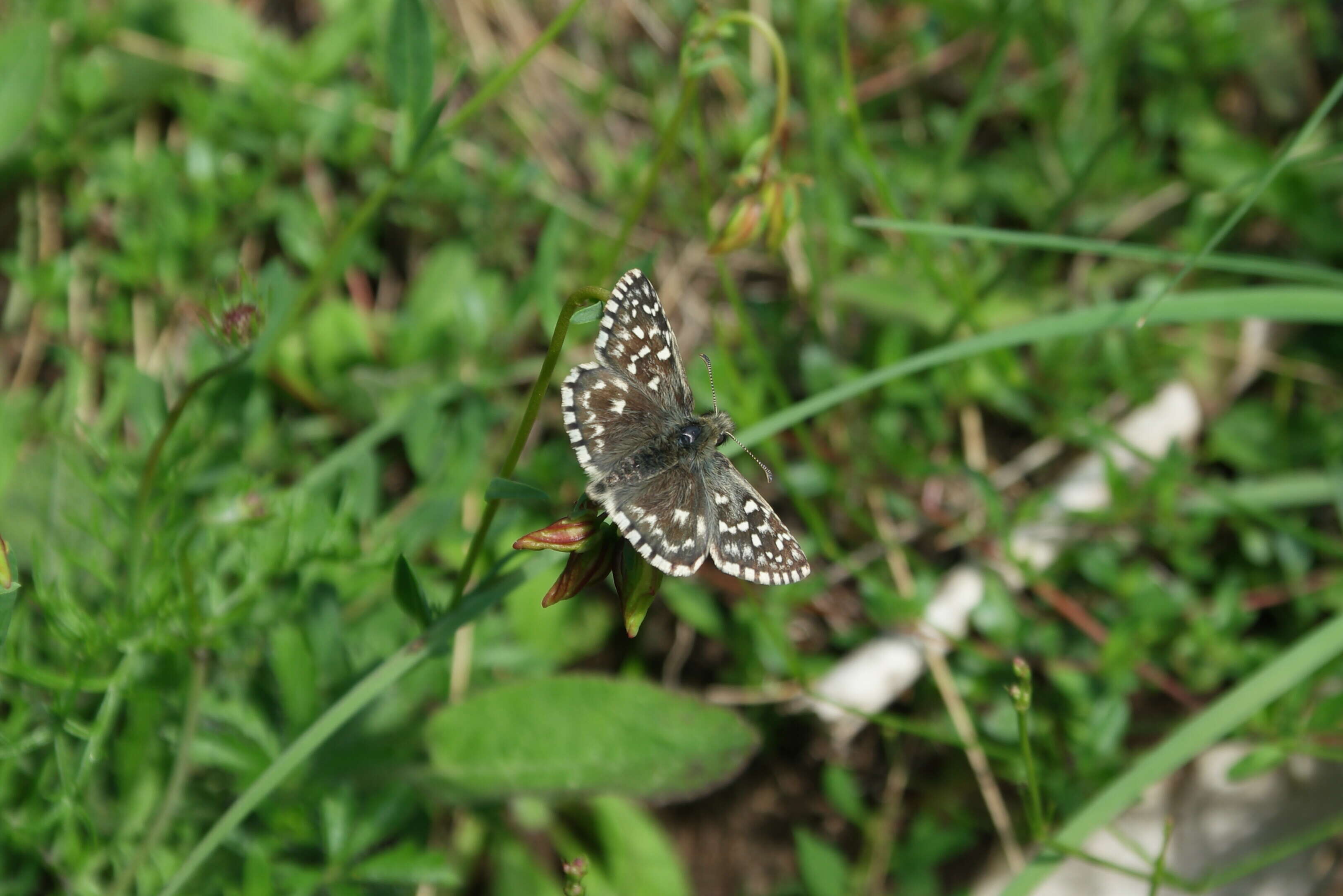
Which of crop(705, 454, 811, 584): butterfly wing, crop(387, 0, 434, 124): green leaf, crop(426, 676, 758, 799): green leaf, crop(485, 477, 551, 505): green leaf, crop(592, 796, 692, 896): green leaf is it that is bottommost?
crop(592, 796, 692, 896): green leaf

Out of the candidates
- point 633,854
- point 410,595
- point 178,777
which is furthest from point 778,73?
point 633,854

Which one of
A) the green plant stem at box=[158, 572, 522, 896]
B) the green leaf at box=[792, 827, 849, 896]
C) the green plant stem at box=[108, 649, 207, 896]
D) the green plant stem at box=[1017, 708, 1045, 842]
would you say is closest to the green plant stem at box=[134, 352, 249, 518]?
the green plant stem at box=[108, 649, 207, 896]

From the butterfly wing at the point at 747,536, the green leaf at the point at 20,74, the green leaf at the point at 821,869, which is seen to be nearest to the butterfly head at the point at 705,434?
the butterfly wing at the point at 747,536

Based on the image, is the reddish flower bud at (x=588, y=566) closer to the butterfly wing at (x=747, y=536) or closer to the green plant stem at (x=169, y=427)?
the butterfly wing at (x=747, y=536)

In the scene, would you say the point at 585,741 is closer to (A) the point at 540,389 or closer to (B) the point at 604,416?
(B) the point at 604,416

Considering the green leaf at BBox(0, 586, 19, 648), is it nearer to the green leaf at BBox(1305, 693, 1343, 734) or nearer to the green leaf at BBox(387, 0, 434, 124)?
the green leaf at BBox(387, 0, 434, 124)

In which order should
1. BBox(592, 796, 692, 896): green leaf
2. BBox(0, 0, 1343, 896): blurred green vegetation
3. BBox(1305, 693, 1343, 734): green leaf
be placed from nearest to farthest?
BBox(0, 0, 1343, 896): blurred green vegetation, BBox(1305, 693, 1343, 734): green leaf, BBox(592, 796, 692, 896): green leaf

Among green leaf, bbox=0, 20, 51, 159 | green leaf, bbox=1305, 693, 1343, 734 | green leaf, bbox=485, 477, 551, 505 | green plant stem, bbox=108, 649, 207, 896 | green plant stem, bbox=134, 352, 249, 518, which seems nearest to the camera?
green leaf, bbox=485, 477, 551, 505
